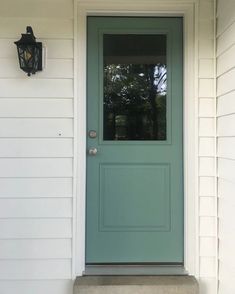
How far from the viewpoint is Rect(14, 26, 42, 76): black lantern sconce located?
2.44m

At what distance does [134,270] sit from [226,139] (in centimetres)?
113

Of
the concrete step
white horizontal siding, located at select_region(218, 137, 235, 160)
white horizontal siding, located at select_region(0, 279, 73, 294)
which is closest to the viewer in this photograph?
white horizontal siding, located at select_region(218, 137, 235, 160)

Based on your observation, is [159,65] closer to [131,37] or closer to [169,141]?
[131,37]

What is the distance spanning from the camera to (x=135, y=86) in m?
2.70

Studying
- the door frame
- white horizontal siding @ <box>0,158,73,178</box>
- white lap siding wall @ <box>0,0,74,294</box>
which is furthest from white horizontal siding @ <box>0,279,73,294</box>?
white horizontal siding @ <box>0,158,73,178</box>

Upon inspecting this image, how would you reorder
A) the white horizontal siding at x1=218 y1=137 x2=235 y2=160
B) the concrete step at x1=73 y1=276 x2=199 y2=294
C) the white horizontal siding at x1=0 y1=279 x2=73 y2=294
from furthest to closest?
the white horizontal siding at x1=0 y1=279 x2=73 y2=294
the concrete step at x1=73 y1=276 x2=199 y2=294
the white horizontal siding at x1=218 y1=137 x2=235 y2=160

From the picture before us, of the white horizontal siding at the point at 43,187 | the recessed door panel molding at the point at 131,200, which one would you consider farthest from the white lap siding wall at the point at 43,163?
the recessed door panel molding at the point at 131,200

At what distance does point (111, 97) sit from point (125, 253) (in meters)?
1.16

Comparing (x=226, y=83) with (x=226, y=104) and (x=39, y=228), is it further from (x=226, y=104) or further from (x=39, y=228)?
(x=39, y=228)

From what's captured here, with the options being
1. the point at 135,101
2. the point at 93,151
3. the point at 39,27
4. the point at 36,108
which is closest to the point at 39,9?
the point at 39,27

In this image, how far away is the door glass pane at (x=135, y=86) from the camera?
2678 millimetres

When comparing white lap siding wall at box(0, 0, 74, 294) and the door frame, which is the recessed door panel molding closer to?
the door frame

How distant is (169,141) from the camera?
8.72 feet

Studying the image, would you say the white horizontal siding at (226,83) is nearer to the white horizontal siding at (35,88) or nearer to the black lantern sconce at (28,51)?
the white horizontal siding at (35,88)
